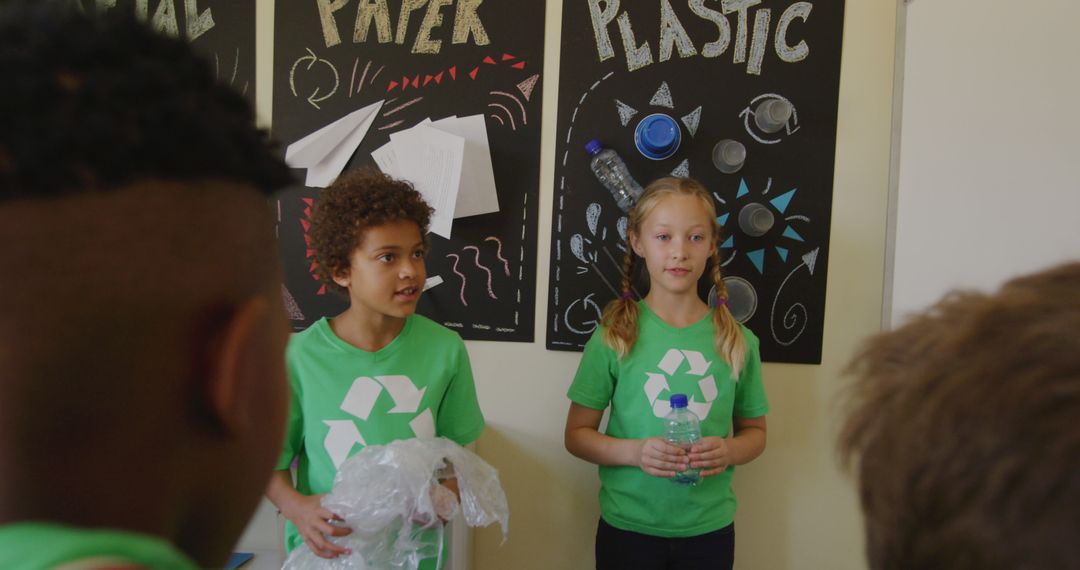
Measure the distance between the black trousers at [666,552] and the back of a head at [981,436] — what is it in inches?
43.6

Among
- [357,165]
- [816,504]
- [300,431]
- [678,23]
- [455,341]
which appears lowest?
[816,504]

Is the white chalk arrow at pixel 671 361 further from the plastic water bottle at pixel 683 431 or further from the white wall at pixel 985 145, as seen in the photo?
the white wall at pixel 985 145

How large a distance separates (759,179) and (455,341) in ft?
2.99

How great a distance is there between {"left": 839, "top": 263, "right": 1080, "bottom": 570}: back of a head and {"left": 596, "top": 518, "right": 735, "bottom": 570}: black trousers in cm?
111

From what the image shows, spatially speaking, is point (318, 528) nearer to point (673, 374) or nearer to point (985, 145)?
point (673, 374)

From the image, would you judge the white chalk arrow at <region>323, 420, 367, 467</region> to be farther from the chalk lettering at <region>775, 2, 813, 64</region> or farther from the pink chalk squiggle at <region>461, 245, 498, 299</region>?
the chalk lettering at <region>775, 2, 813, 64</region>

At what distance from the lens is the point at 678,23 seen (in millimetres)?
1653

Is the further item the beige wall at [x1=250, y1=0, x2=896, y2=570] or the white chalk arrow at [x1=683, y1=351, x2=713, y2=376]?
the beige wall at [x1=250, y1=0, x2=896, y2=570]

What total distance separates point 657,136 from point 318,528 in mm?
1167

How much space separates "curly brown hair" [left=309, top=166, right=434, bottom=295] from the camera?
1.27 m

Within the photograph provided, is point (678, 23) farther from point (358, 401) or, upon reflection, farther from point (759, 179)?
point (358, 401)

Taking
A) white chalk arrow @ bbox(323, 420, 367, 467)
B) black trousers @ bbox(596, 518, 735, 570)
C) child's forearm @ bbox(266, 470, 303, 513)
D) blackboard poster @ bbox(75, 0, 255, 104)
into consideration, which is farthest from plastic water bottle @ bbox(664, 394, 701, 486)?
blackboard poster @ bbox(75, 0, 255, 104)

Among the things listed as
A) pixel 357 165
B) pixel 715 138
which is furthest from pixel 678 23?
pixel 357 165

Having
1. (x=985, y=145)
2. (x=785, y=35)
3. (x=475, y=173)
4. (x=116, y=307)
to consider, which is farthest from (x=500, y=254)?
(x=116, y=307)
